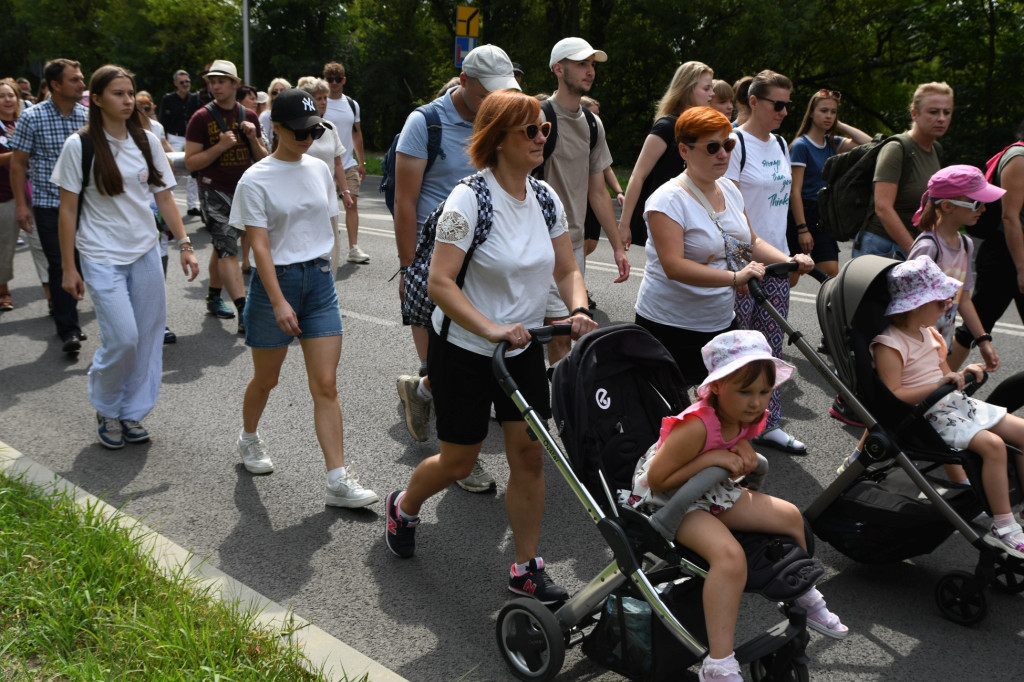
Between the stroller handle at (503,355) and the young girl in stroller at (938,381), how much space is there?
151 cm

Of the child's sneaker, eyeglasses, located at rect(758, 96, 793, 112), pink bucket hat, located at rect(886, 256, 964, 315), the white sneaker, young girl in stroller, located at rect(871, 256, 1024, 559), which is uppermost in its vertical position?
eyeglasses, located at rect(758, 96, 793, 112)

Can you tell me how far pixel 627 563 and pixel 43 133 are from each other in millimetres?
5860

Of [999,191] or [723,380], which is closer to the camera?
[723,380]

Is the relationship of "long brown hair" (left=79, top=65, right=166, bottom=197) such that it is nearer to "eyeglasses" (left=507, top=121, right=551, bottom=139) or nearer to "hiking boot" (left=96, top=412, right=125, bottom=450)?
"hiking boot" (left=96, top=412, right=125, bottom=450)

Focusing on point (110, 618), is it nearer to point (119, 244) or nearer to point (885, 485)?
point (119, 244)

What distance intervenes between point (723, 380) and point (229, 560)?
2.35 meters

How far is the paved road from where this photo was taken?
143 inches

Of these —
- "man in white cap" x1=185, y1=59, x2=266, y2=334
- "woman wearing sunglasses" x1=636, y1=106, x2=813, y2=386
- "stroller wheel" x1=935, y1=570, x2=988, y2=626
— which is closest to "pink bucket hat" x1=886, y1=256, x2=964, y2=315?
"woman wearing sunglasses" x1=636, y1=106, x2=813, y2=386

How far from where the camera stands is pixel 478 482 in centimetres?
504

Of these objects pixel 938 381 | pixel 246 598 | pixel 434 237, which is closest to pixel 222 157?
pixel 434 237

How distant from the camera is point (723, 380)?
3.10 meters

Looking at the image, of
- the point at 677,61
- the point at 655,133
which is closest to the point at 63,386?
the point at 655,133

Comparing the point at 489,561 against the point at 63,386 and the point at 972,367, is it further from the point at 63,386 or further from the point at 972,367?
the point at 63,386

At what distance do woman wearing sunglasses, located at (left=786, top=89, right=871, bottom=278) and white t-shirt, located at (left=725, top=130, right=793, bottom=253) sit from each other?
1.25 meters
